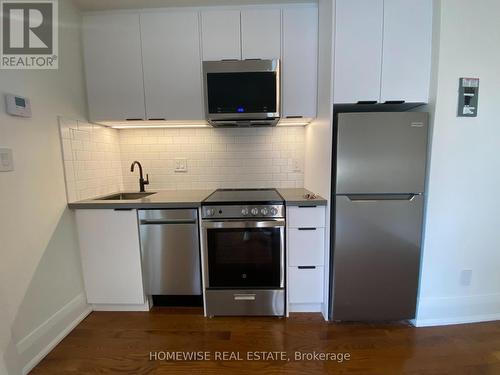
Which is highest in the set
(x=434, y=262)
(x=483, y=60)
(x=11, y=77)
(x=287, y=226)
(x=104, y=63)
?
(x=104, y=63)

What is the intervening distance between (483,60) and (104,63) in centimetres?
296

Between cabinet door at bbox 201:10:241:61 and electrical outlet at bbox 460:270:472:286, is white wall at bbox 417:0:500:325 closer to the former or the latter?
electrical outlet at bbox 460:270:472:286

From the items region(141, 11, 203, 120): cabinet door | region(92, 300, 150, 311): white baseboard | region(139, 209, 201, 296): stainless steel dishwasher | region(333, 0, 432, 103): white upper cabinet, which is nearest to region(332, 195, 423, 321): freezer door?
region(333, 0, 432, 103): white upper cabinet

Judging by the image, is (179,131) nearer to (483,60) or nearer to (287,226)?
(287,226)

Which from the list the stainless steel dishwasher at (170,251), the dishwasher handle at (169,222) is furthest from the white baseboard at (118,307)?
the dishwasher handle at (169,222)

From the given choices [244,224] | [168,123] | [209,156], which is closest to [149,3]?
[168,123]

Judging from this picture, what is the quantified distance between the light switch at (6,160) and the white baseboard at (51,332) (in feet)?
3.53

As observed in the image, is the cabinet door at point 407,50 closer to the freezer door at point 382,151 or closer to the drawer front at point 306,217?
the freezer door at point 382,151

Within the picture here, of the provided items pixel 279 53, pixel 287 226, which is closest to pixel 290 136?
pixel 279 53

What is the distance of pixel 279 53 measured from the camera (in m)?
1.89

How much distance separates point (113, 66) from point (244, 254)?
6.48 ft

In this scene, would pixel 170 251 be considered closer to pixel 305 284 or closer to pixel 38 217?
pixel 38 217

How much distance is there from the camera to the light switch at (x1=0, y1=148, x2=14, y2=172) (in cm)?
129

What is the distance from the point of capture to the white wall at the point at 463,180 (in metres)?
1.55
